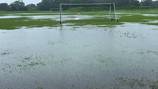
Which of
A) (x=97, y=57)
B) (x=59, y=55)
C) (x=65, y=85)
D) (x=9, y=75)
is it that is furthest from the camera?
(x=59, y=55)

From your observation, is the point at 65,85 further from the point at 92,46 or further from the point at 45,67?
the point at 92,46

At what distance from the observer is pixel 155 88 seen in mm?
10797

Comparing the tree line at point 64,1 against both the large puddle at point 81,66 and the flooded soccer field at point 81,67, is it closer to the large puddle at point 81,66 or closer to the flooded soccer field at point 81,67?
the large puddle at point 81,66

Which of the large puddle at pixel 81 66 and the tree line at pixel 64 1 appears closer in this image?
the large puddle at pixel 81 66

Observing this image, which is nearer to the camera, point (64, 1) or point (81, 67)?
point (81, 67)

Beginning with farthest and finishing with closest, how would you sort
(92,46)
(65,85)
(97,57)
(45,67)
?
(92,46)
(97,57)
(45,67)
(65,85)

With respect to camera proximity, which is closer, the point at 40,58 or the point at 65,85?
the point at 65,85

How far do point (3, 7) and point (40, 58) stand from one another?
12562 cm

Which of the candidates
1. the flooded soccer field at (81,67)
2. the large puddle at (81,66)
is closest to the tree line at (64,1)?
the large puddle at (81,66)

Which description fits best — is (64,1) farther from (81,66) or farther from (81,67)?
(81,67)

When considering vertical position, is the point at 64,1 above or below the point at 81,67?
above

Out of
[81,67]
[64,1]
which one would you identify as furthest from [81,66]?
[64,1]

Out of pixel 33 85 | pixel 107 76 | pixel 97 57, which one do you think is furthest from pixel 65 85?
pixel 97 57

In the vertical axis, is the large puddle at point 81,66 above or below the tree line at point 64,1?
below
